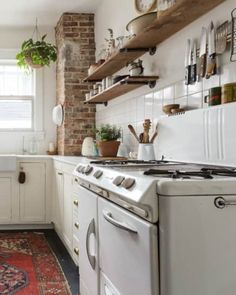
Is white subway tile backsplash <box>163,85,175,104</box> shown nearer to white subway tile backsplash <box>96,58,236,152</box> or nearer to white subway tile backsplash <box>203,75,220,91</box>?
white subway tile backsplash <box>96,58,236,152</box>

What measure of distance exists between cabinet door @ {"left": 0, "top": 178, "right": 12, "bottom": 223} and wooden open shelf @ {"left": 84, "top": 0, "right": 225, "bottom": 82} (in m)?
1.83

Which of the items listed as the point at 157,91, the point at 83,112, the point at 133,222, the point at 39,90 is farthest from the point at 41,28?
the point at 133,222

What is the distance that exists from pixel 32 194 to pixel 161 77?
8.14 ft

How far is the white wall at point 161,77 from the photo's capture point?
228cm

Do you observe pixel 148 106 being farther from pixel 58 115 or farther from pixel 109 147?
pixel 58 115

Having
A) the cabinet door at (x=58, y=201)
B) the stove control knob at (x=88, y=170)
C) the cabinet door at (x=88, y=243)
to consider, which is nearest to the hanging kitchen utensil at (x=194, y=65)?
the stove control knob at (x=88, y=170)

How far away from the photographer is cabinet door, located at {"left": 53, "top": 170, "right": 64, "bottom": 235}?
4.18 metres

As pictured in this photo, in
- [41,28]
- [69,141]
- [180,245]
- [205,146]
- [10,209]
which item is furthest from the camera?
[41,28]

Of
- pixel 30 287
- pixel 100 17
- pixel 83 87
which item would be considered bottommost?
pixel 30 287

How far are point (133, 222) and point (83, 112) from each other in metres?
3.86

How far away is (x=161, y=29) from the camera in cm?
271

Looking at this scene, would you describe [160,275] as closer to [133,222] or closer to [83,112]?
[133,222]

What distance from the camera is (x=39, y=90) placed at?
565 cm

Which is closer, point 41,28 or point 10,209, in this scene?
point 10,209
